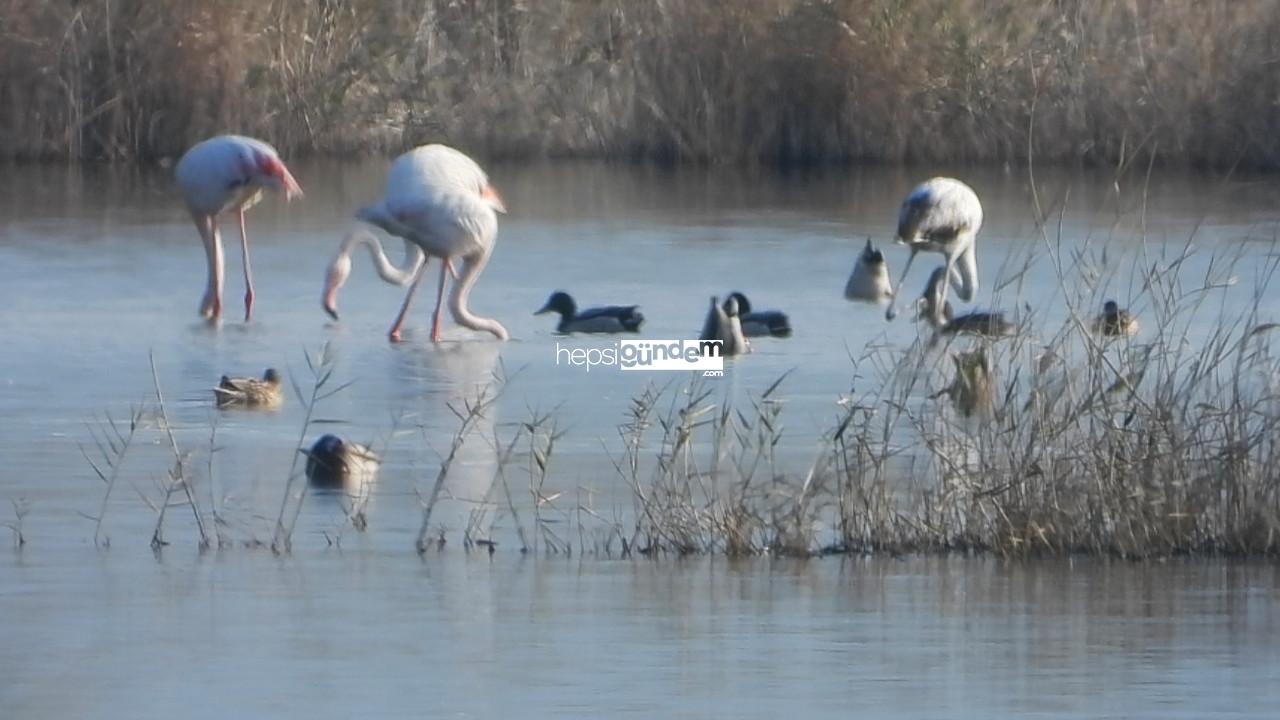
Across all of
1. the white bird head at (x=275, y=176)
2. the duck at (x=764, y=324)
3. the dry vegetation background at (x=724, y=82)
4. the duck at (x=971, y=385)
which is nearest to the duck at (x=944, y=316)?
the duck at (x=764, y=324)

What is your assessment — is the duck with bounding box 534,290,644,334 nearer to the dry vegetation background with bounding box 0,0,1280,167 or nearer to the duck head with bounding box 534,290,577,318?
the duck head with bounding box 534,290,577,318

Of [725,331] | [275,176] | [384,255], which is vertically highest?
[275,176]

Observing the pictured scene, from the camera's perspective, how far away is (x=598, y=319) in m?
12.8

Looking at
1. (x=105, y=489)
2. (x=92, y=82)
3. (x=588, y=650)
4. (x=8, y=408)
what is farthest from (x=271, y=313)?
(x=92, y=82)

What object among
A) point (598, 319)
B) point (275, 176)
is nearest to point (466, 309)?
point (598, 319)

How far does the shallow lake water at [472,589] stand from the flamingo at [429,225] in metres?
0.27

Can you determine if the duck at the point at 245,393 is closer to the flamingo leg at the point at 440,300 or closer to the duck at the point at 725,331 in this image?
the duck at the point at 725,331

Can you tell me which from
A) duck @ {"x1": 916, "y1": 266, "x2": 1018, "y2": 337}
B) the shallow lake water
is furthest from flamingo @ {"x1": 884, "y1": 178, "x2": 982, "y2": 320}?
the shallow lake water

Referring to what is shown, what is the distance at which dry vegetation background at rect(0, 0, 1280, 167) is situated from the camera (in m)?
22.8

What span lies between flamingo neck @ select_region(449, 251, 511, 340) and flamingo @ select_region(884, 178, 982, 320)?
213 cm

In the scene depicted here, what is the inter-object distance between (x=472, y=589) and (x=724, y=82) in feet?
56.1

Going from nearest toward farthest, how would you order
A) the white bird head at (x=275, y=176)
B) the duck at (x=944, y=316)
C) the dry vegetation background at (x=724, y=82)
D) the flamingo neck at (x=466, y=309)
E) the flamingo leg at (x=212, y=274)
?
the duck at (x=944, y=316) < the flamingo neck at (x=466, y=309) < the flamingo leg at (x=212, y=274) < the white bird head at (x=275, y=176) < the dry vegetation background at (x=724, y=82)

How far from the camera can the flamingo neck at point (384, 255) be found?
43.9 ft

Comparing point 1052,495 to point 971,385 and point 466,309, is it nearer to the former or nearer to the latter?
point 971,385
